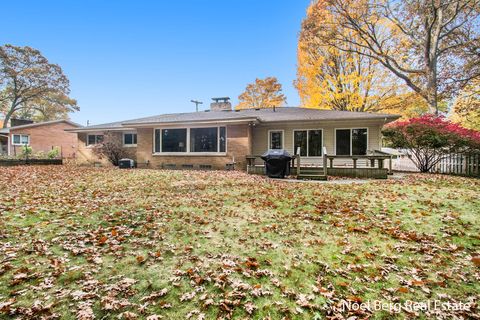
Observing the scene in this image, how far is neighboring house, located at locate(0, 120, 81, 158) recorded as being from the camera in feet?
85.9

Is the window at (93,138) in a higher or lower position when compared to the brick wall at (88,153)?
higher

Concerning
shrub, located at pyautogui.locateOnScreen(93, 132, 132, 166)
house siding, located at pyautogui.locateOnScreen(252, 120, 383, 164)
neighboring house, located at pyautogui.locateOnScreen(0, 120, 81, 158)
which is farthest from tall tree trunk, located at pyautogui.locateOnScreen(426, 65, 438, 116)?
neighboring house, located at pyautogui.locateOnScreen(0, 120, 81, 158)

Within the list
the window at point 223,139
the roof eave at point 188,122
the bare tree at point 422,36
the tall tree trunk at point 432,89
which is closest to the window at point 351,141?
the roof eave at point 188,122

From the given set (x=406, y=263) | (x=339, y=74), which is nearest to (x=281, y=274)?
(x=406, y=263)

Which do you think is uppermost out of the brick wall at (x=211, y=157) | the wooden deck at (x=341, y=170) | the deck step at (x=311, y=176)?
the brick wall at (x=211, y=157)

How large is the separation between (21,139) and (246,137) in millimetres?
28489

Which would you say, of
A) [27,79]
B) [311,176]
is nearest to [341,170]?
[311,176]

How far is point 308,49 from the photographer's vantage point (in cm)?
2038

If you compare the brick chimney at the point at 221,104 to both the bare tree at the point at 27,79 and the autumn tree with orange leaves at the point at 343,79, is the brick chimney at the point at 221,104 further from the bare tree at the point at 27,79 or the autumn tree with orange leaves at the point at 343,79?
the bare tree at the point at 27,79

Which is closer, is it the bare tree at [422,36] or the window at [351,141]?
the window at [351,141]

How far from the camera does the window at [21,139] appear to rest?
86.4 feet

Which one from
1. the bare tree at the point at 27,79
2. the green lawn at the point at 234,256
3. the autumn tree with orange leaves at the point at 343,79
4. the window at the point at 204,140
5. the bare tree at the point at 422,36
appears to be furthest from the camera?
the bare tree at the point at 27,79

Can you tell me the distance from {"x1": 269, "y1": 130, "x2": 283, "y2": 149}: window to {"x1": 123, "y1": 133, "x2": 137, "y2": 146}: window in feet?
34.8

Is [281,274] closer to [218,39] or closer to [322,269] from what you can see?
[322,269]
